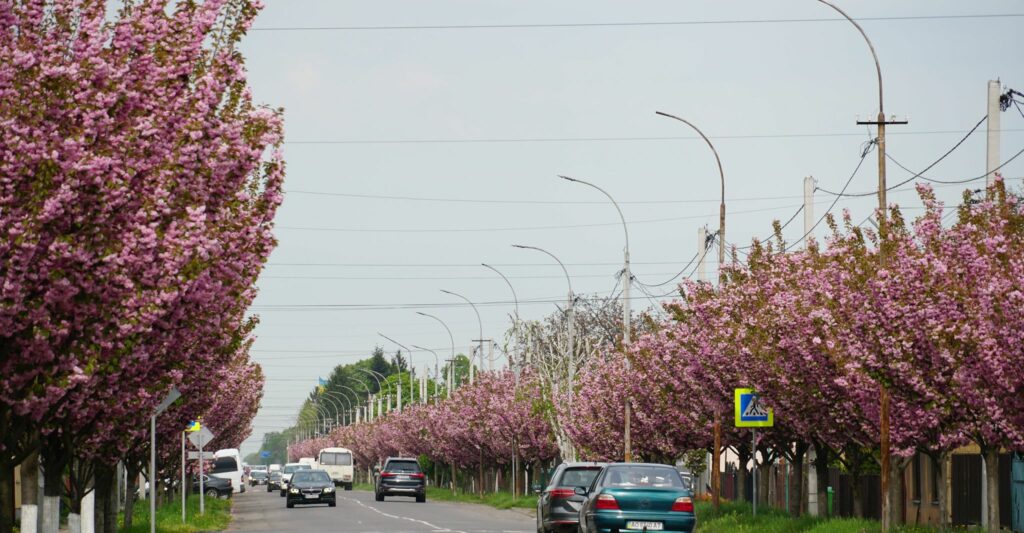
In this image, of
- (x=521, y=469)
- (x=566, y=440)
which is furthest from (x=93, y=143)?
(x=521, y=469)

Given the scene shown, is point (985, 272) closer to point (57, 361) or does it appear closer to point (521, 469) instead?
point (57, 361)

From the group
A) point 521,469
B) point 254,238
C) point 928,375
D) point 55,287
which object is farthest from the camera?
point 521,469

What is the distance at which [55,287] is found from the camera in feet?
49.8

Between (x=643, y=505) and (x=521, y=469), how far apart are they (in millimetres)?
58940

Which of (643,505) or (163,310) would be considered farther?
(643,505)

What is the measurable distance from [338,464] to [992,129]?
94047 mm

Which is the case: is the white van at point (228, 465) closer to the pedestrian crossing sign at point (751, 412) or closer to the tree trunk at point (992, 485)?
the pedestrian crossing sign at point (751, 412)

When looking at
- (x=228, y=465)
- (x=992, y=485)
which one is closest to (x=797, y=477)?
(x=992, y=485)

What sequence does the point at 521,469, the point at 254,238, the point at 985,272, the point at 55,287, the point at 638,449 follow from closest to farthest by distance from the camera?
the point at 55,287
the point at 254,238
the point at 985,272
the point at 638,449
the point at 521,469

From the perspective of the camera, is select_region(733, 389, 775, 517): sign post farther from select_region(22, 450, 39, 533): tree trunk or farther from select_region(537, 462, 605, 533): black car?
select_region(22, 450, 39, 533): tree trunk

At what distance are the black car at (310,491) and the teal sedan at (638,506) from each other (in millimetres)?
41588

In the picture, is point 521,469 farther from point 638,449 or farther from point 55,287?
point 55,287

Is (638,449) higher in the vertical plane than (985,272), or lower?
lower

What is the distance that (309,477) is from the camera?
68.1 metres
